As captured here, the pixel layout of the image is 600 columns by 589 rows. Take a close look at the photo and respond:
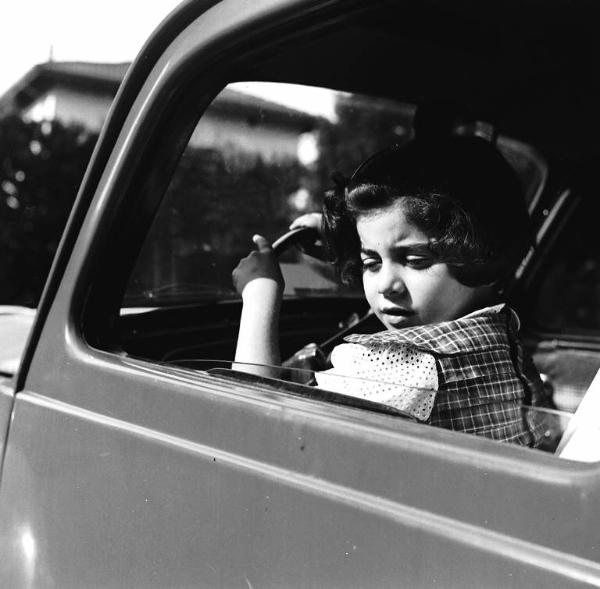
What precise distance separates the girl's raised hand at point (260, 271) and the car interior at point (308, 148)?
0.26ft

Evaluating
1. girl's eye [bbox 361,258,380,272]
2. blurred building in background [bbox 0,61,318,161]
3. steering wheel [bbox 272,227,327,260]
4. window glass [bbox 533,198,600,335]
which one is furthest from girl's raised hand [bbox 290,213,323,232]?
window glass [bbox 533,198,600,335]

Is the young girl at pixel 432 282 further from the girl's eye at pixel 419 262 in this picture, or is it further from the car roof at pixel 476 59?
the car roof at pixel 476 59

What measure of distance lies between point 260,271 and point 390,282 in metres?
0.39

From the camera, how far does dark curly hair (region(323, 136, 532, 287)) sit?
66.5 inches

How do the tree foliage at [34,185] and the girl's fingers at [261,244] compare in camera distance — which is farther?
the tree foliage at [34,185]

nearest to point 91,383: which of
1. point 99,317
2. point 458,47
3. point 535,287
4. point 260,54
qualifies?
point 99,317

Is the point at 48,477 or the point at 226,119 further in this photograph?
the point at 226,119

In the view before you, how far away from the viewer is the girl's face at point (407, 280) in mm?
1669

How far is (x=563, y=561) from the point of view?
3.18ft

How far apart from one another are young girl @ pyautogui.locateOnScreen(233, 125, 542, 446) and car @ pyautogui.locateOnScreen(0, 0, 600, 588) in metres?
0.15

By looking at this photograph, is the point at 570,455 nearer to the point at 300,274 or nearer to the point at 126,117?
the point at 126,117

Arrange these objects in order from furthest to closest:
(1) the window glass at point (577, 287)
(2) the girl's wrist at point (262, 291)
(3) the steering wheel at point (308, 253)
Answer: (1) the window glass at point (577, 287) → (3) the steering wheel at point (308, 253) → (2) the girl's wrist at point (262, 291)

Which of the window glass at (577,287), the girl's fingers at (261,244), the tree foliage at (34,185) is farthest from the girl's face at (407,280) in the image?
the window glass at (577,287)

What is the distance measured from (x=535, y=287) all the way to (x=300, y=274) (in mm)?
1653
